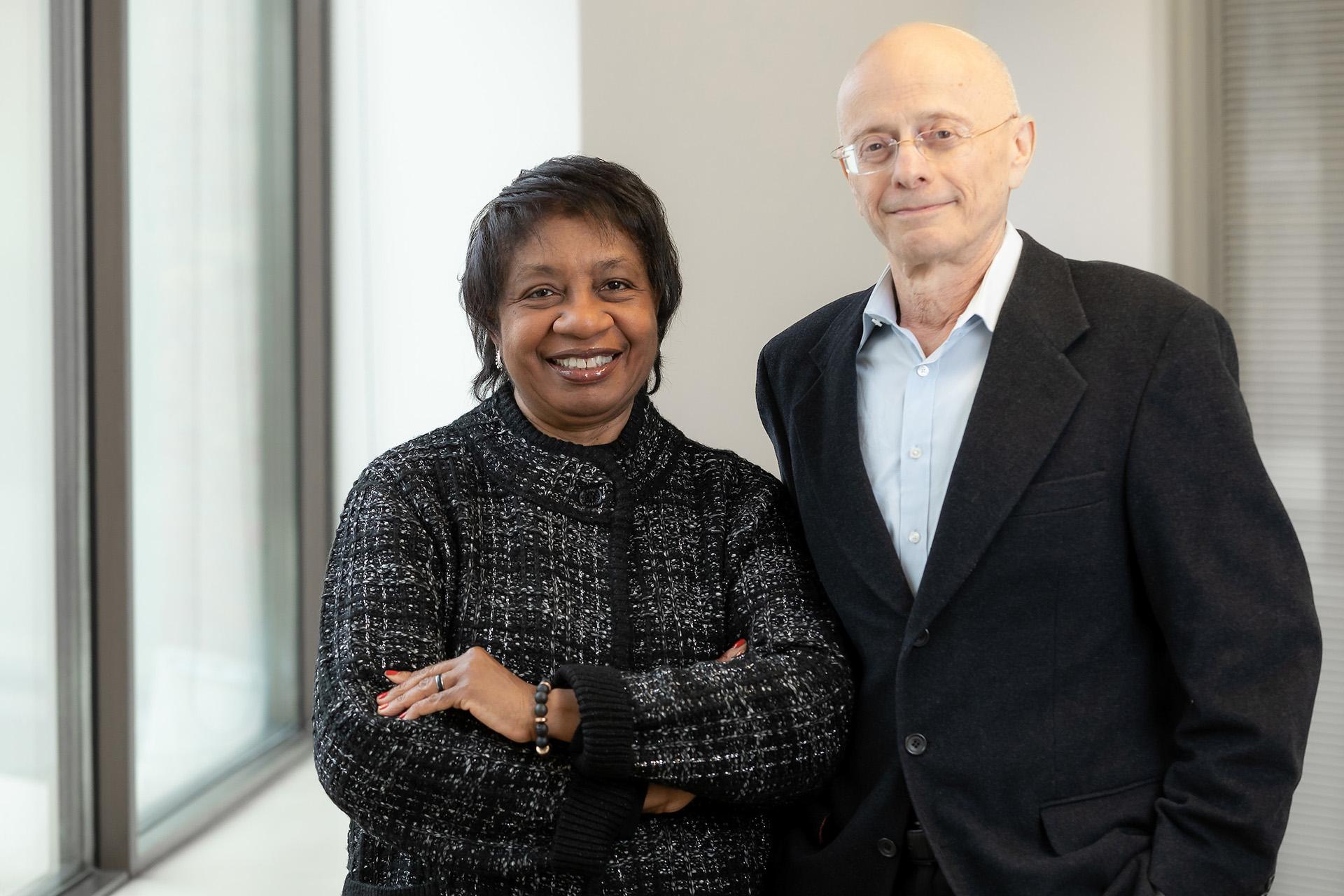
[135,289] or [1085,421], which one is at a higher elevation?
[135,289]

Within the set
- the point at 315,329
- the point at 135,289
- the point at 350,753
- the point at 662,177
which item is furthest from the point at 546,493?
the point at 315,329

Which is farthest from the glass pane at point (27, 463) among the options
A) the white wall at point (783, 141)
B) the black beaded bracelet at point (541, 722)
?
the black beaded bracelet at point (541, 722)

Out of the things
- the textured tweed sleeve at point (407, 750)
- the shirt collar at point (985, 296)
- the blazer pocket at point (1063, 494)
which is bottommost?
the textured tweed sleeve at point (407, 750)

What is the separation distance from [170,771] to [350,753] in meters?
1.79

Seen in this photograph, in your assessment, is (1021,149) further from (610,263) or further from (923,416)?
(610,263)

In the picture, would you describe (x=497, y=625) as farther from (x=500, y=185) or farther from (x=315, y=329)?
(x=315, y=329)

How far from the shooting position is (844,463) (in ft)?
5.13

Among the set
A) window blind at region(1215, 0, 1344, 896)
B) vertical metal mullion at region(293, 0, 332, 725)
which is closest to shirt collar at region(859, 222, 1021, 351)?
window blind at region(1215, 0, 1344, 896)

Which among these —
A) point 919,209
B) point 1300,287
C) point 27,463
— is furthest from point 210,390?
point 1300,287

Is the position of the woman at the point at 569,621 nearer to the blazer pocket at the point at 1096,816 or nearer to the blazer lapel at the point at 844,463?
the blazer lapel at the point at 844,463

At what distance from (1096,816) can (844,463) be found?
1.67ft

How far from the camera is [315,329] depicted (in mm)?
3451

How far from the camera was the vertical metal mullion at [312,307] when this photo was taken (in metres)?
3.39

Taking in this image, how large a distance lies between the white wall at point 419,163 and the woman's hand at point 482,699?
160 cm
